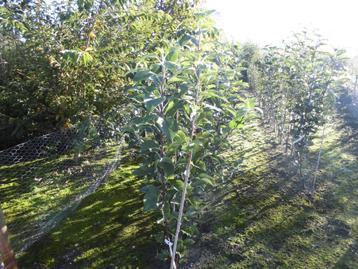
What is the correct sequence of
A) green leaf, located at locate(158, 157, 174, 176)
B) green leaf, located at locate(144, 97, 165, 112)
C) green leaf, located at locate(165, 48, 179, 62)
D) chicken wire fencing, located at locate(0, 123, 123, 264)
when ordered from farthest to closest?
1. chicken wire fencing, located at locate(0, 123, 123, 264)
2. green leaf, located at locate(158, 157, 174, 176)
3. green leaf, located at locate(165, 48, 179, 62)
4. green leaf, located at locate(144, 97, 165, 112)

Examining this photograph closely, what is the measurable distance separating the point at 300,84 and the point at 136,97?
2650mm

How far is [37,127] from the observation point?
417 centimetres

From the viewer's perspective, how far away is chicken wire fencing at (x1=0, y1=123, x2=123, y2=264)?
339 centimetres

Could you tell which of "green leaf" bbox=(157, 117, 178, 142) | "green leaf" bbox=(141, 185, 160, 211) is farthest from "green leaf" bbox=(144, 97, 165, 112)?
"green leaf" bbox=(141, 185, 160, 211)

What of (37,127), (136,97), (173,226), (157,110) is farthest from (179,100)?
(37,127)

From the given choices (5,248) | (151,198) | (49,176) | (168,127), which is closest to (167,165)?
(151,198)

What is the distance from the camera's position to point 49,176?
405cm

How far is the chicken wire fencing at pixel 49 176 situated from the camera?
11.1 feet

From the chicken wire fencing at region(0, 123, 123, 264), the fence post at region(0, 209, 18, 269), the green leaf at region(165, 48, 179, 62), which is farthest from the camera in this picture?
the chicken wire fencing at region(0, 123, 123, 264)

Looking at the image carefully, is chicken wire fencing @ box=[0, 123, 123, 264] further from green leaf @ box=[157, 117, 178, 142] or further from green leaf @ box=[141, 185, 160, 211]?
green leaf @ box=[157, 117, 178, 142]

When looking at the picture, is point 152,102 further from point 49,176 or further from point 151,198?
point 49,176

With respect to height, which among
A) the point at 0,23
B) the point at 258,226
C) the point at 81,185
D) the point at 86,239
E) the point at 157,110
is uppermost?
the point at 0,23

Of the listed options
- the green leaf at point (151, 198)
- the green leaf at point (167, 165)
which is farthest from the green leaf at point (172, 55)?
the green leaf at point (151, 198)

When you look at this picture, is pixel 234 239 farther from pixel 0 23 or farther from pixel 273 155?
pixel 0 23
